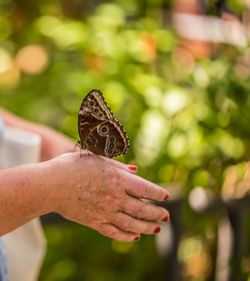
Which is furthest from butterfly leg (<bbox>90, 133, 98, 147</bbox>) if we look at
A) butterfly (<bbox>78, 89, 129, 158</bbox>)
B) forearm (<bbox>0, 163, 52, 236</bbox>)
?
forearm (<bbox>0, 163, 52, 236</bbox>)

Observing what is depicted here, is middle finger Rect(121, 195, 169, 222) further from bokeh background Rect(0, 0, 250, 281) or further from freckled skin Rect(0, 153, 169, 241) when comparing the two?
bokeh background Rect(0, 0, 250, 281)

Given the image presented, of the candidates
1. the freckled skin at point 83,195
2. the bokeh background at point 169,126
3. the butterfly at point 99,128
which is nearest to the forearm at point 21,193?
the freckled skin at point 83,195

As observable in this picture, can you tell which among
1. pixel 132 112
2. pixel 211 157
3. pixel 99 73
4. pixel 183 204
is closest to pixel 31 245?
pixel 183 204

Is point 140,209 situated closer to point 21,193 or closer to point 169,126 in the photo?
point 21,193

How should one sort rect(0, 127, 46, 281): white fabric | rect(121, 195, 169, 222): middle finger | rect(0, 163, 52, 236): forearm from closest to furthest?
rect(0, 163, 52, 236): forearm < rect(121, 195, 169, 222): middle finger < rect(0, 127, 46, 281): white fabric

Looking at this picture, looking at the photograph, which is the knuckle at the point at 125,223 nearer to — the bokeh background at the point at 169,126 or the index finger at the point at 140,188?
the index finger at the point at 140,188

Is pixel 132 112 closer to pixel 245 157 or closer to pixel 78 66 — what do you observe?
pixel 245 157
